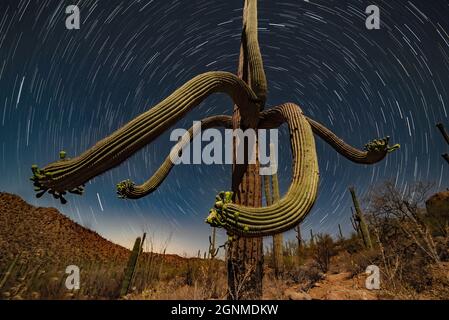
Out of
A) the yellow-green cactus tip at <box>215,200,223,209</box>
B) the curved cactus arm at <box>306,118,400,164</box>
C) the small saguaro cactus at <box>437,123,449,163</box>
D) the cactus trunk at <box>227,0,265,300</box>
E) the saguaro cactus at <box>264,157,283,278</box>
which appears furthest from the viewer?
the small saguaro cactus at <box>437,123,449,163</box>

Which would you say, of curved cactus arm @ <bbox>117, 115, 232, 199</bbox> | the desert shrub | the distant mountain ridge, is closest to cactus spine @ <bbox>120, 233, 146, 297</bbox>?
curved cactus arm @ <bbox>117, 115, 232, 199</bbox>

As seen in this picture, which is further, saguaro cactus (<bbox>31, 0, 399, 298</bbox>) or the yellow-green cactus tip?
saguaro cactus (<bbox>31, 0, 399, 298</bbox>)

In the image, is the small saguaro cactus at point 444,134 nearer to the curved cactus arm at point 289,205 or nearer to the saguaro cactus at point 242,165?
the saguaro cactus at point 242,165

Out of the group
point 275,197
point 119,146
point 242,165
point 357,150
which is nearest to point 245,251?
point 242,165

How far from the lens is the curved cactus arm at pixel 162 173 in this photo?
4.73 m

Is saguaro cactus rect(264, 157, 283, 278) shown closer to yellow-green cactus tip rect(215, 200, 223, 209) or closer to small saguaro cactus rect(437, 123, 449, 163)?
yellow-green cactus tip rect(215, 200, 223, 209)

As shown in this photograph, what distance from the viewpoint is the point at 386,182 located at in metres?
12.0

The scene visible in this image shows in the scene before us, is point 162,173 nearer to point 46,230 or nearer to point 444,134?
point 444,134

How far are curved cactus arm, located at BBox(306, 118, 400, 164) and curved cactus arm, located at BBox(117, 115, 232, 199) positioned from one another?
156 centimetres

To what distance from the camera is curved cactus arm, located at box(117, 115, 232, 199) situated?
4734 mm

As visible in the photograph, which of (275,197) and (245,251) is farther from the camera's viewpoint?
(275,197)

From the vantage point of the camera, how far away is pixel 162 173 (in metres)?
A: 5.10

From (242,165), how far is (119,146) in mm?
2307

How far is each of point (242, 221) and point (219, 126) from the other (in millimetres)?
3256
